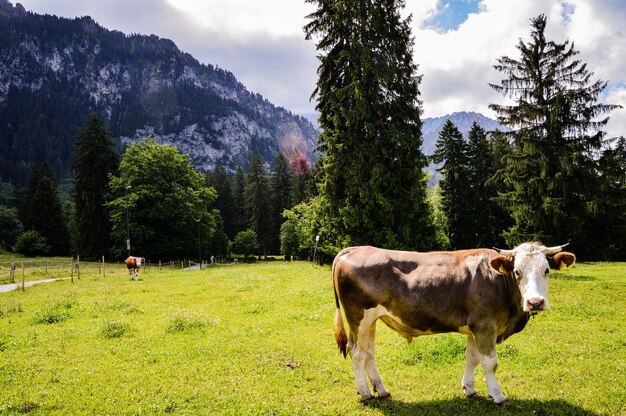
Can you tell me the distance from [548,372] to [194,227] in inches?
2179

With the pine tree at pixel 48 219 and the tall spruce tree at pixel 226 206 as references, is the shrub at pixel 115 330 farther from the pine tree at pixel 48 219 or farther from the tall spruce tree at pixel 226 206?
the tall spruce tree at pixel 226 206

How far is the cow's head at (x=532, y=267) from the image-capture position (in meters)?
5.84

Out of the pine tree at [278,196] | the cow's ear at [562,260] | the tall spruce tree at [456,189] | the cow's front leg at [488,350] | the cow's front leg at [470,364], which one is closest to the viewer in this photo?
the cow's ear at [562,260]

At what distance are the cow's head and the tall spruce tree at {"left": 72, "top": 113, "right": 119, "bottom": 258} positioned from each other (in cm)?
5717

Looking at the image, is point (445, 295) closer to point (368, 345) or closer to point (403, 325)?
point (403, 325)

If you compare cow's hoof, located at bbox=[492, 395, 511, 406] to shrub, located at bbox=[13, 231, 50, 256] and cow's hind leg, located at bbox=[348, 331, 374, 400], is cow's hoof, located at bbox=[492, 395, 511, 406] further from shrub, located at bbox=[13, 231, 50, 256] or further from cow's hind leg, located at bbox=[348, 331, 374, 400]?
shrub, located at bbox=[13, 231, 50, 256]

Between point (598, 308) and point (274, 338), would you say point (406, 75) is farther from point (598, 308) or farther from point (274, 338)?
point (274, 338)

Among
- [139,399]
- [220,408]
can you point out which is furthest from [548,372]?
[139,399]

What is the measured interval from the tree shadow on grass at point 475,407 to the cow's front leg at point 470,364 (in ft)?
0.47

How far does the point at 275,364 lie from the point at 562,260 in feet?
20.8

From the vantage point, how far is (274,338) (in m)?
11.4

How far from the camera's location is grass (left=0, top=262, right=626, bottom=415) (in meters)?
6.98

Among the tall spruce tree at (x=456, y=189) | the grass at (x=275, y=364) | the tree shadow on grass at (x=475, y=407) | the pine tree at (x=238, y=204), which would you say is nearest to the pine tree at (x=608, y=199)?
the grass at (x=275, y=364)

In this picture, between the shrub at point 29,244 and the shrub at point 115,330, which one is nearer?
the shrub at point 115,330
